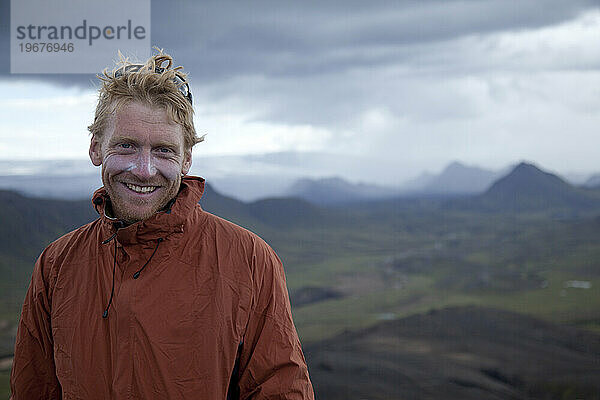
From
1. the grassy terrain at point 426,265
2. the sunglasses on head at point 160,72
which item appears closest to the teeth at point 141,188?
the sunglasses on head at point 160,72

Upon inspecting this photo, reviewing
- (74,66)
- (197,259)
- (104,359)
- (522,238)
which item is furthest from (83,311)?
(522,238)

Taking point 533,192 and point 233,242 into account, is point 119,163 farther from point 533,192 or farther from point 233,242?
point 533,192

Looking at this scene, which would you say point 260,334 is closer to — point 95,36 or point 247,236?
point 247,236

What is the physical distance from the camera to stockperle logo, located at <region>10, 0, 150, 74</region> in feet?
19.5

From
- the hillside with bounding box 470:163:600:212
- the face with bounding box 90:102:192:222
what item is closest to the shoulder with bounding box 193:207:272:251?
the face with bounding box 90:102:192:222

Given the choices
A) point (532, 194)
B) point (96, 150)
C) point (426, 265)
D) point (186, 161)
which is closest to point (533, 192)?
point (532, 194)

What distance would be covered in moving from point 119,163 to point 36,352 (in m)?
0.54

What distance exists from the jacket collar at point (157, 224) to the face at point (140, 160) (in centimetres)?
4

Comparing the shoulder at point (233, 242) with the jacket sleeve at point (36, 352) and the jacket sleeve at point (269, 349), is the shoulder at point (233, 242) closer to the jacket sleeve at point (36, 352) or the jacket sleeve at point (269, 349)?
the jacket sleeve at point (269, 349)

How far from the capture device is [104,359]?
4.49ft

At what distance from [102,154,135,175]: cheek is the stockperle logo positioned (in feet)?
15.0

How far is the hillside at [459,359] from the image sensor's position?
712 cm

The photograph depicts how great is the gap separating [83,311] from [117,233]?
208mm

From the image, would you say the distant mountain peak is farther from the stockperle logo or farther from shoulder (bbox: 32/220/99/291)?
shoulder (bbox: 32/220/99/291)
